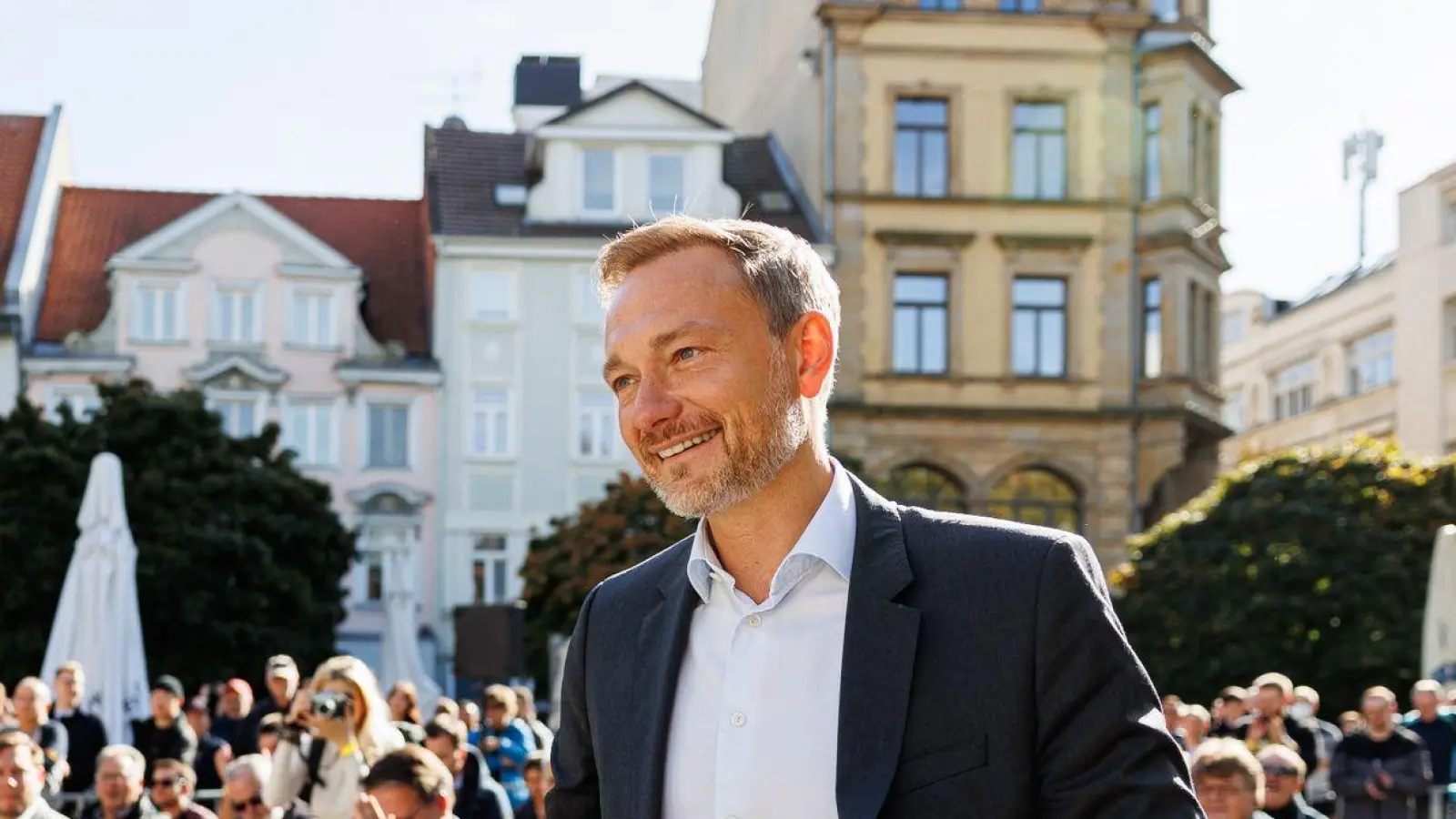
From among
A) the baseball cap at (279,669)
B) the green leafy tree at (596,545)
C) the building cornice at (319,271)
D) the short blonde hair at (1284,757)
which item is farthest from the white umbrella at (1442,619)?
the building cornice at (319,271)

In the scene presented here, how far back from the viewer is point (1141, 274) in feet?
148

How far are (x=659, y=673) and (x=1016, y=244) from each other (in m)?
42.0

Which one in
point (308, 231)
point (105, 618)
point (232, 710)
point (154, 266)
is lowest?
point (232, 710)

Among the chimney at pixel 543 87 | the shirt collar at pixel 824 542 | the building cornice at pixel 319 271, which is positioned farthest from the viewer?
the chimney at pixel 543 87

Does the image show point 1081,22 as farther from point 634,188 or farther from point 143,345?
point 143,345

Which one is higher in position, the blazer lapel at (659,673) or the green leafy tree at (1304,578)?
the green leafy tree at (1304,578)

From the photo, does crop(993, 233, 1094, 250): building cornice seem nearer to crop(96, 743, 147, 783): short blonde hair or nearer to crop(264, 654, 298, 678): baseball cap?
crop(264, 654, 298, 678): baseball cap

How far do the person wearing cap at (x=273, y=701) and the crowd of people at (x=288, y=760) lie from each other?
1 cm

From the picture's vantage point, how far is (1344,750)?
14.9 m

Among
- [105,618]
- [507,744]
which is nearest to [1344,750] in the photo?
[507,744]

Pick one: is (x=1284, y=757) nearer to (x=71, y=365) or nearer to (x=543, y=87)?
(x=71, y=365)

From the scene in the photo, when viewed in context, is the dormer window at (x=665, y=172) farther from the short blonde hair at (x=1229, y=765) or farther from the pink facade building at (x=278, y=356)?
the short blonde hair at (x=1229, y=765)

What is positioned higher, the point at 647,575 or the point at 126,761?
the point at 647,575

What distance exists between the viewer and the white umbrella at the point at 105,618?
19422mm
